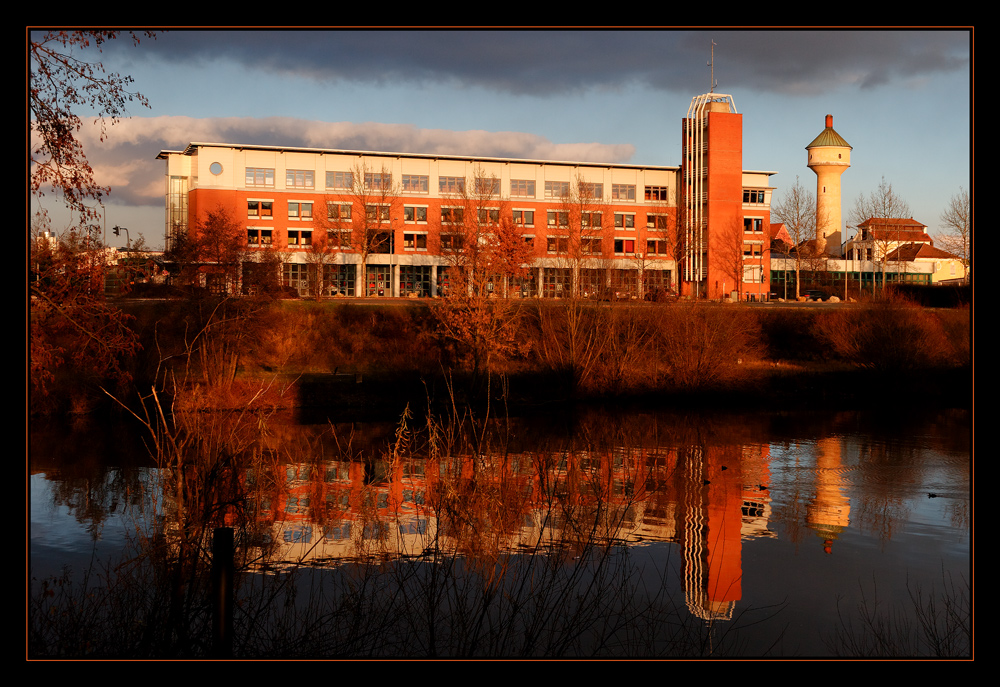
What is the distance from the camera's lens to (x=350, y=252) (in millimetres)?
67688

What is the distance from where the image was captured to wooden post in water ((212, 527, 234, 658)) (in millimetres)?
6480

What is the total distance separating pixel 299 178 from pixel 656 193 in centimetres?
3270

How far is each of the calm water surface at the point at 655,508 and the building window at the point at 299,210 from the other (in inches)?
1812

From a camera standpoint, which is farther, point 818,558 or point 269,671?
point 818,558

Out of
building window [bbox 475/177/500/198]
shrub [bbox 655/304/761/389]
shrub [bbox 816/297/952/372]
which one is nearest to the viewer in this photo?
shrub [bbox 655/304/761/389]

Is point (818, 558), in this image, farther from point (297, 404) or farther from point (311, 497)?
point (297, 404)

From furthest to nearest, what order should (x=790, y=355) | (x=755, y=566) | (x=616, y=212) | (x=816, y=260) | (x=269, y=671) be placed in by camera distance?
(x=616, y=212)
(x=816, y=260)
(x=790, y=355)
(x=755, y=566)
(x=269, y=671)

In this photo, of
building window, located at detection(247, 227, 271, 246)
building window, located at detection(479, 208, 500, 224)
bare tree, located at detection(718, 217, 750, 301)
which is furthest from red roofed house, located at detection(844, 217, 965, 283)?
building window, located at detection(247, 227, 271, 246)

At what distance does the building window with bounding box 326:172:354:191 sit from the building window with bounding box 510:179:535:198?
14.2 meters

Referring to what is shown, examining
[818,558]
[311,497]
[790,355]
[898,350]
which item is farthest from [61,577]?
[790,355]

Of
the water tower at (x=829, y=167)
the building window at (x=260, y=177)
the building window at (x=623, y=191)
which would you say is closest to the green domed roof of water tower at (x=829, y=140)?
the water tower at (x=829, y=167)

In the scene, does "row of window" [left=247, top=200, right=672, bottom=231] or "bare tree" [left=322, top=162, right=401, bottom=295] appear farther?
"row of window" [left=247, top=200, right=672, bottom=231]

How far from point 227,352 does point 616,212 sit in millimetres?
51026

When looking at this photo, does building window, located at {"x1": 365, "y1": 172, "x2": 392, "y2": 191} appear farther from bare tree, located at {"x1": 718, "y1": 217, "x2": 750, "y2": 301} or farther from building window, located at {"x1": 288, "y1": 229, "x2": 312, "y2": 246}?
bare tree, located at {"x1": 718, "y1": 217, "x2": 750, "y2": 301}
